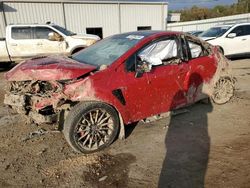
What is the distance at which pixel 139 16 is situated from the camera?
23328 millimetres

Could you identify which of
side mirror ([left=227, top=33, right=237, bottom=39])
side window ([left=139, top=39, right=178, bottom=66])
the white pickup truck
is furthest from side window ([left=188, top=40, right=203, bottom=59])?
side mirror ([left=227, top=33, right=237, bottom=39])

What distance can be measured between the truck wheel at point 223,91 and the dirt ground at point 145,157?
0.67 meters

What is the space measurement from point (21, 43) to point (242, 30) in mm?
10253

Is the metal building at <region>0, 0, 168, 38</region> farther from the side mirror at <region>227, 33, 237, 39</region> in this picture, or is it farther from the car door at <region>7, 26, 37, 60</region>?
the side mirror at <region>227, 33, 237, 39</region>

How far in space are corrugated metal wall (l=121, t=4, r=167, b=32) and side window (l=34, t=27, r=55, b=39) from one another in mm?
11007

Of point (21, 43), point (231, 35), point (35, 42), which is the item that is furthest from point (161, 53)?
point (231, 35)

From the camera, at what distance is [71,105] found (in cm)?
424

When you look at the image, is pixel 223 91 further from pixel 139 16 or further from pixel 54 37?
pixel 139 16

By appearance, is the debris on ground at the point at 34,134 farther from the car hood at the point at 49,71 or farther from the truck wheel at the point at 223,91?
the truck wheel at the point at 223,91

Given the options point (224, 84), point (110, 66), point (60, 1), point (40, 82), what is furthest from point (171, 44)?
point (60, 1)

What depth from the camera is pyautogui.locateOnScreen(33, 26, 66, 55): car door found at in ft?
40.4

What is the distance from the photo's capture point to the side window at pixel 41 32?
1238 centimetres

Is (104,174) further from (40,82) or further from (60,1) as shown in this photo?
(60,1)

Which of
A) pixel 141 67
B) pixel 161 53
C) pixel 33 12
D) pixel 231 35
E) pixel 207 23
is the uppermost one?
pixel 33 12
